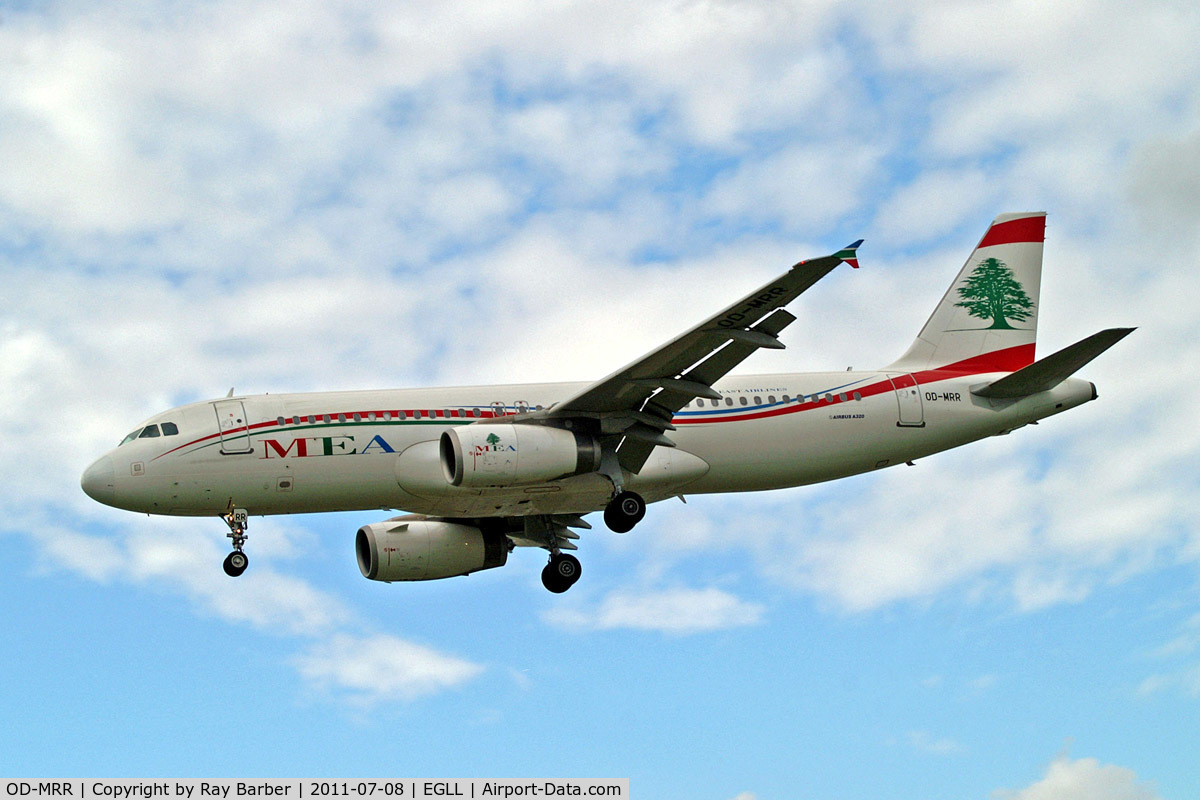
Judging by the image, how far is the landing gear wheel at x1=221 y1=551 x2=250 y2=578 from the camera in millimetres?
28562

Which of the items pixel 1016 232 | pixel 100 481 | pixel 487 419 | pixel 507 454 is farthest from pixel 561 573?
pixel 1016 232

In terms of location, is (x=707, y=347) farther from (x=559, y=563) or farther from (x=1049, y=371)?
(x=1049, y=371)

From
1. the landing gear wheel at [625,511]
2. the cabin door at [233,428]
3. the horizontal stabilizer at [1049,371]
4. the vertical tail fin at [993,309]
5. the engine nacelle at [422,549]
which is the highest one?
the vertical tail fin at [993,309]

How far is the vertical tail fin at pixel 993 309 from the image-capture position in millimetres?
33656

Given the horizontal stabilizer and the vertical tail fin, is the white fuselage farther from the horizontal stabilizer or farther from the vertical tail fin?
the vertical tail fin

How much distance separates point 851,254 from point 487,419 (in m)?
9.27

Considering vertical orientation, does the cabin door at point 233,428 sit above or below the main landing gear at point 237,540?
above

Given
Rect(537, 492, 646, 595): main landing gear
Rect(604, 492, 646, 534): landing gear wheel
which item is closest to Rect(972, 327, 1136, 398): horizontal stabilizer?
Rect(604, 492, 646, 534): landing gear wheel

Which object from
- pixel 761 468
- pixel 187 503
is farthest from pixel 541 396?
pixel 187 503

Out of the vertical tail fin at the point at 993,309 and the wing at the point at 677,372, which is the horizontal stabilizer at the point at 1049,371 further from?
the wing at the point at 677,372

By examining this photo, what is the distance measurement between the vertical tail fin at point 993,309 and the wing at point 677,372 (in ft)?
22.5

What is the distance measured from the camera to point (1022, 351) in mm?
34219

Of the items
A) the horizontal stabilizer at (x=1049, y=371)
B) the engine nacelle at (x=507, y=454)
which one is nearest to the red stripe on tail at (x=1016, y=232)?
the horizontal stabilizer at (x=1049, y=371)

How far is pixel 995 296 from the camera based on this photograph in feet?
114
